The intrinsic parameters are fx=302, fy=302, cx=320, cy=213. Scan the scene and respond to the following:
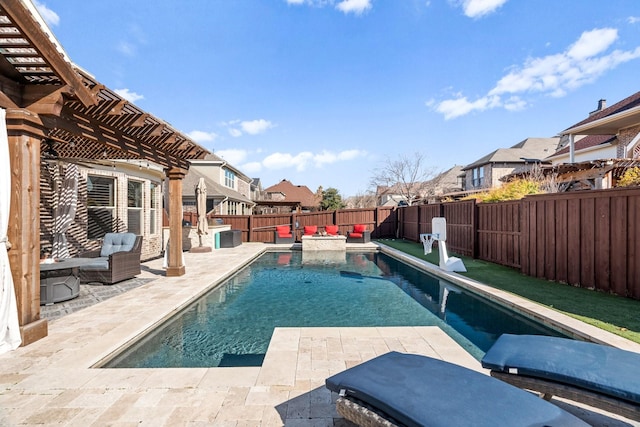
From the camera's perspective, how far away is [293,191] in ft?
156

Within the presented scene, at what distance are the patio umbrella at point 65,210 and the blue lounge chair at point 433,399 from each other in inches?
340

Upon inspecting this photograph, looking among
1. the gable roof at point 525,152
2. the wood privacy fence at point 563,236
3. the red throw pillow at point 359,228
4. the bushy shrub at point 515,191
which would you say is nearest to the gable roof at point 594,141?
the gable roof at point 525,152

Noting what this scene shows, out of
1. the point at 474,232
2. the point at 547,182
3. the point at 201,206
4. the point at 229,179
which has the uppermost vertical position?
the point at 229,179

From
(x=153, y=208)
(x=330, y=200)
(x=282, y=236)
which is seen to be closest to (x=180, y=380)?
(x=153, y=208)

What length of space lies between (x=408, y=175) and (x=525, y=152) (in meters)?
10.5

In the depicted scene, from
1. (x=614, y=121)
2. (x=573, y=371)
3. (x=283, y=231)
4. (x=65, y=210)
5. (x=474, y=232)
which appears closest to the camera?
(x=573, y=371)

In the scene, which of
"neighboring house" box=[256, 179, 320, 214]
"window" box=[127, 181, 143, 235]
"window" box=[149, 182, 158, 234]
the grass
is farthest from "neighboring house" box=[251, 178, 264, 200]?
the grass

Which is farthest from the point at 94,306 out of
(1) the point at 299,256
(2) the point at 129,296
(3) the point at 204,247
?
(1) the point at 299,256

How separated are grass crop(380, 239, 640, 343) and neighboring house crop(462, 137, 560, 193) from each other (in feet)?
62.7

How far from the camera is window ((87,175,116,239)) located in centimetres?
885

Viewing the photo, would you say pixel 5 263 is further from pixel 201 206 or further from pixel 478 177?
pixel 478 177

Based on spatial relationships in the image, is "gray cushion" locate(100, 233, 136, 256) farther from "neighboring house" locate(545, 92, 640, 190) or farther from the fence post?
"neighboring house" locate(545, 92, 640, 190)

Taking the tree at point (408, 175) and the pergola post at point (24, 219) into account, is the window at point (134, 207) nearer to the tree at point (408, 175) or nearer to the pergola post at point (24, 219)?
the pergola post at point (24, 219)

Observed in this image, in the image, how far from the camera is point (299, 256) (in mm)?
13008
